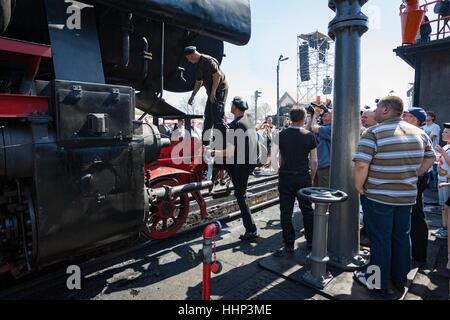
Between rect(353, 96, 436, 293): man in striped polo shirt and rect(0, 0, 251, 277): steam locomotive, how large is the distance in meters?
2.20

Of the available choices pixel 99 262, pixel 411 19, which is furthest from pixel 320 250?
pixel 411 19

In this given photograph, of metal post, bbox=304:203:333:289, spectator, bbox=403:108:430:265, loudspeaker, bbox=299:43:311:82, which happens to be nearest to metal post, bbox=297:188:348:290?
metal post, bbox=304:203:333:289

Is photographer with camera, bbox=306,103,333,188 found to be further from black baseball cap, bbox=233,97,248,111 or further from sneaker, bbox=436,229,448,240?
sneaker, bbox=436,229,448,240

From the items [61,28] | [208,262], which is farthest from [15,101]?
[208,262]

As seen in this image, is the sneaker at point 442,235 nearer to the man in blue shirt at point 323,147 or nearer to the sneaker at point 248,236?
the man in blue shirt at point 323,147

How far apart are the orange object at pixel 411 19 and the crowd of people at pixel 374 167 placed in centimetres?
360

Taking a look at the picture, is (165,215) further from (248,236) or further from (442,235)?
(442,235)

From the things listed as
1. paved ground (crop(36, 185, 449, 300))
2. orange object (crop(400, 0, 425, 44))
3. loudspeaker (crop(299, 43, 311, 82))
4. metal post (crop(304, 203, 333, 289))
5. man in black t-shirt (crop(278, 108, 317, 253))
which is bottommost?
paved ground (crop(36, 185, 449, 300))

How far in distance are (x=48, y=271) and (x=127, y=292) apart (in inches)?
43.3

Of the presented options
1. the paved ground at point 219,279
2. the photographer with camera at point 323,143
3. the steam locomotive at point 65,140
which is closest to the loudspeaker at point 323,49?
the photographer with camera at point 323,143

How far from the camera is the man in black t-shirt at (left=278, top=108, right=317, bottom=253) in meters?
3.80

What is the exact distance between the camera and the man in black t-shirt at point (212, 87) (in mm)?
4336

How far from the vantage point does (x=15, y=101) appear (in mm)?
2123
